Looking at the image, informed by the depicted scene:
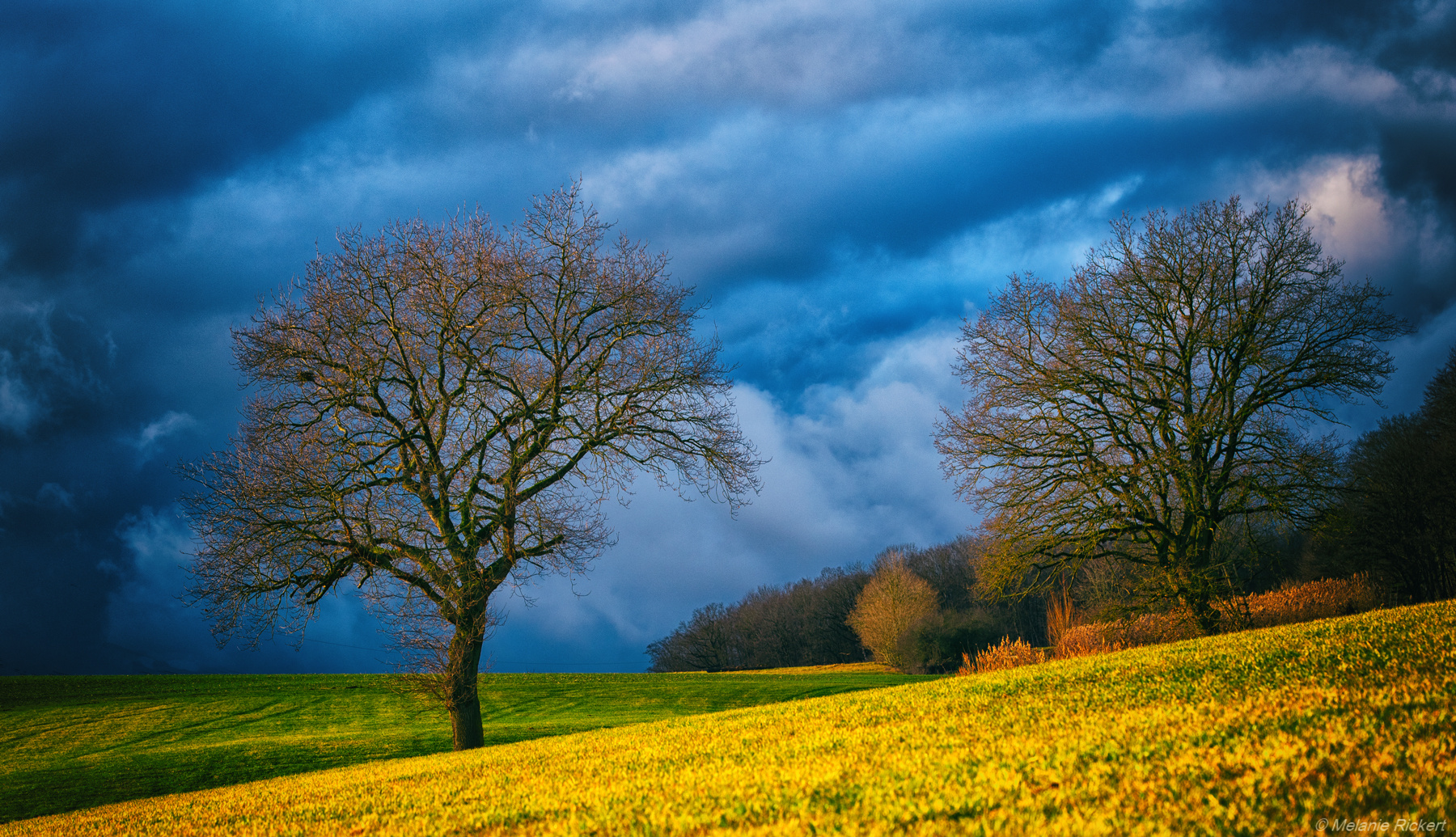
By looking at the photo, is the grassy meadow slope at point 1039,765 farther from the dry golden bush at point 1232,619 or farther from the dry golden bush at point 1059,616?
the dry golden bush at point 1059,616

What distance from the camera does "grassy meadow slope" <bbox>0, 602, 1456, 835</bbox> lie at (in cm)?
390

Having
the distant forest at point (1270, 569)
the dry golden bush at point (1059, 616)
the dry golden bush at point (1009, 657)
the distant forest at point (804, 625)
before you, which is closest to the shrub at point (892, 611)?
the distant forest at point (1270, 569)

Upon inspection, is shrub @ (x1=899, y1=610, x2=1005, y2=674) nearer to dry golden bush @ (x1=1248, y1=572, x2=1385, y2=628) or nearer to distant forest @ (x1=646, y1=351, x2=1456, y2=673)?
distant forest @ (x1=646, y1=351, x2=1456, y2=673)

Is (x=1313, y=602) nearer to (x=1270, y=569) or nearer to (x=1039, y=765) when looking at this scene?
(x=1270, y=569)

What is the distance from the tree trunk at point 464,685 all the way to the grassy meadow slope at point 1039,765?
18.7ft

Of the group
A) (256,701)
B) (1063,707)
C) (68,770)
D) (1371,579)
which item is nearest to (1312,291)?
(1371,579)

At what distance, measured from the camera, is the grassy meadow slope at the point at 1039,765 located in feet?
12.8

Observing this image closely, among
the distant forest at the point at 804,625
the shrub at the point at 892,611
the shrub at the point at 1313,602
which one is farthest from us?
the distant forest at the point at 804,625

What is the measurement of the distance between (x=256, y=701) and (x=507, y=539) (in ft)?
94.3

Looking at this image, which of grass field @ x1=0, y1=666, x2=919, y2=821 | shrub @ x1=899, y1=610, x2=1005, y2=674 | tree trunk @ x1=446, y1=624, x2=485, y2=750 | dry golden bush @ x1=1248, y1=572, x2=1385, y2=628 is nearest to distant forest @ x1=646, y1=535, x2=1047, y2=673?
shrub @ x1=899, y1=610, x2=1005, y2=674

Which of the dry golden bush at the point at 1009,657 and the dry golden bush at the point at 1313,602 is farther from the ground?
the dry golden bush at the point at 1313,602

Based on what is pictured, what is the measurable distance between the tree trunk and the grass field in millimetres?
1784

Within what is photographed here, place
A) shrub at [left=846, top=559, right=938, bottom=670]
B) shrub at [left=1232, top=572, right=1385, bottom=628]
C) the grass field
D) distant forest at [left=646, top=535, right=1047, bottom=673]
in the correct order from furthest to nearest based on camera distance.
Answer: distant forest at [left=646, top=535, right=1047, bottom=673] < shrub at [left=846, top=559, right=938, bottom=670] < shrub at [left=1232, top=572, right=1385, bottom=628] < the grass field

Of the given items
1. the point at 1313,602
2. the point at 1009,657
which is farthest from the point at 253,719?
the point at 1313,602
